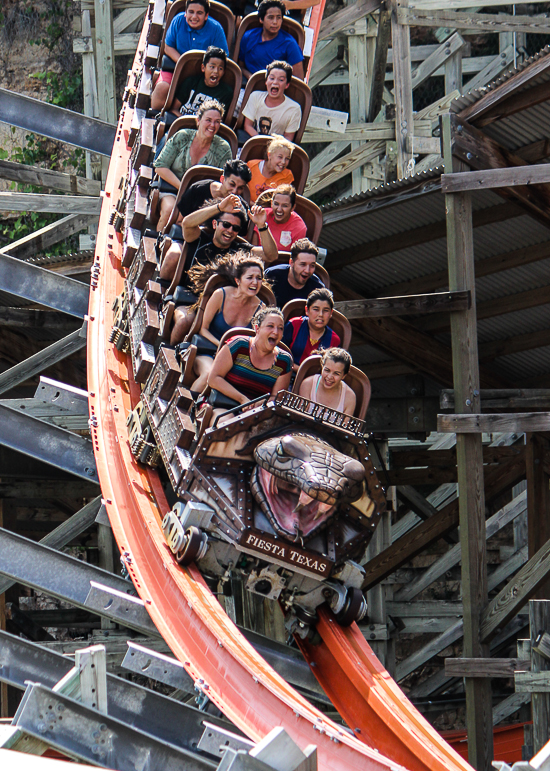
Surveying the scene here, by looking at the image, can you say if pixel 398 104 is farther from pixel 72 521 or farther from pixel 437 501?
pixel 72 521

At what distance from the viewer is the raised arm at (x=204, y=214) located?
236 inches

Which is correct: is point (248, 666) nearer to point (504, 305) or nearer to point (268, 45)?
point (504, 305)

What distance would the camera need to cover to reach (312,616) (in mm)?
4938

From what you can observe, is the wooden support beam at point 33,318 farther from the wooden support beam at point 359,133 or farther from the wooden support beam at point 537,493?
the wooden support beam at point 537,493

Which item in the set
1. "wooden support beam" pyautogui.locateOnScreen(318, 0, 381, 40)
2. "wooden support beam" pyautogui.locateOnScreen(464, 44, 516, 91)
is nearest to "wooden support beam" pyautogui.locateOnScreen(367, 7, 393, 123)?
"wooden support beam" pyautogui.locateOnScreen(318, 0, 381, 40)

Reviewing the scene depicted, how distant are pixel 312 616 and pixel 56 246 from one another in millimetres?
8564

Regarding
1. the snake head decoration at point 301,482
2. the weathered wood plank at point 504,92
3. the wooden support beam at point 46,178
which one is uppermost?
the wooden support beam at point 46,178

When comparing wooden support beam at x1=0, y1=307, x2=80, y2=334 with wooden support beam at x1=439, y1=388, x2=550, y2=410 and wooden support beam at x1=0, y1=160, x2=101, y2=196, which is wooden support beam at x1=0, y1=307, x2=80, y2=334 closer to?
wooden support beam at x1=0, y1=160, x2=101, y2=196

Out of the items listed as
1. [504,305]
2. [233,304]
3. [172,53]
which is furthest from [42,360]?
[504,305]

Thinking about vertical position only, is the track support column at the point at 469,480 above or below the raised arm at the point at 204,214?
below

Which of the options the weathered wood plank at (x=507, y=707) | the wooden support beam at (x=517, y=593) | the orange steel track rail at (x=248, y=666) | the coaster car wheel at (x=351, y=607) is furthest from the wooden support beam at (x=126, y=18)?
the coaster car wheel at (x=351, y=607)

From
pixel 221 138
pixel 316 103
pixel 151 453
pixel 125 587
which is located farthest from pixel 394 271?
pixel 316 103

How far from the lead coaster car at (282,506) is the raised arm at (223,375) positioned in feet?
0.61

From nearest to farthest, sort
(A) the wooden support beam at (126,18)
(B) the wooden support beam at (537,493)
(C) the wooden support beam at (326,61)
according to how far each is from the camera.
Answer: (B) the wooden support beam at (537,493) < (A) the wooden support beam at (126,18) < (C) the wooden support beam at (326,61)
